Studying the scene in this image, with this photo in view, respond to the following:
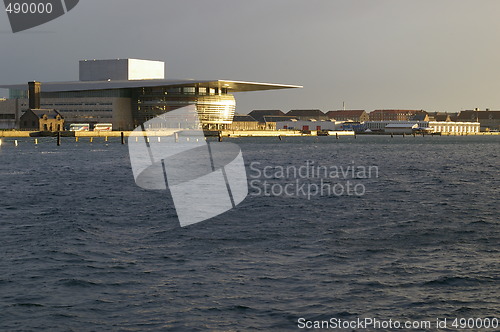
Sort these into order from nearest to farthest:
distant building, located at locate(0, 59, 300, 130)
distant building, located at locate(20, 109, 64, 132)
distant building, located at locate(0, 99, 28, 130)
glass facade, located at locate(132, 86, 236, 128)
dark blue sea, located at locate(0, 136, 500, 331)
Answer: dark blue sea, located at locate(0, 136, 500, 331) < distant building, located at locate(20, 109, 64, 132) < distant building, located at locate(0, 59, 300, 130) < glass facade, located at locate(132, 86, 236, 128) < distant building, located at locate(0, 99, 28, 130)

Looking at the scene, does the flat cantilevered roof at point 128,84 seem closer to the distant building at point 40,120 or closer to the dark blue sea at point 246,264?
the distant building at point 40,120

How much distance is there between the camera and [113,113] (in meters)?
152

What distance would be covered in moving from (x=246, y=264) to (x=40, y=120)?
120827 mm

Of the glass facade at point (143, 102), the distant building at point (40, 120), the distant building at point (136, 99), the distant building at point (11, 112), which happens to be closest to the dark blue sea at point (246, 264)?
the distant building at point (40, 120)

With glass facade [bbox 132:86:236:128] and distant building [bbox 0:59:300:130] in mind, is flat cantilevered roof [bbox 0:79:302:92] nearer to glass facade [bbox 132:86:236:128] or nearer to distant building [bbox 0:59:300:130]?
distant building [bbox 0:59:300:130]

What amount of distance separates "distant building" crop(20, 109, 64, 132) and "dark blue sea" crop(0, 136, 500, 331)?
10584 cm

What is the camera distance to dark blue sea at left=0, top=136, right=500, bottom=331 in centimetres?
1091

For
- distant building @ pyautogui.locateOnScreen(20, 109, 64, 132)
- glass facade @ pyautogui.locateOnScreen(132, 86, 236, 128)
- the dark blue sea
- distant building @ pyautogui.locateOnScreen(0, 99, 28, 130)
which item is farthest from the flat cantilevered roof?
the dark blue sea

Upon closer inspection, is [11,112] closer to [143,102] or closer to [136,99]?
[136,99]

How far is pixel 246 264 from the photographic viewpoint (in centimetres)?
1430

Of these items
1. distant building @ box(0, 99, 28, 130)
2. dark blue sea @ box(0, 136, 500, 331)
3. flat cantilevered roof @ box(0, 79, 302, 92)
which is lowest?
dark blue sea @ box(0, 136, 500, 331)

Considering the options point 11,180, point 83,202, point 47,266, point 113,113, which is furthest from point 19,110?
point 47,266

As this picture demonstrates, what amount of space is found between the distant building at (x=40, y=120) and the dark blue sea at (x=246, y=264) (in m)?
106

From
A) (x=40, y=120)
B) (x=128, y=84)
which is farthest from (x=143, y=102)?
(x=40, y=120)
